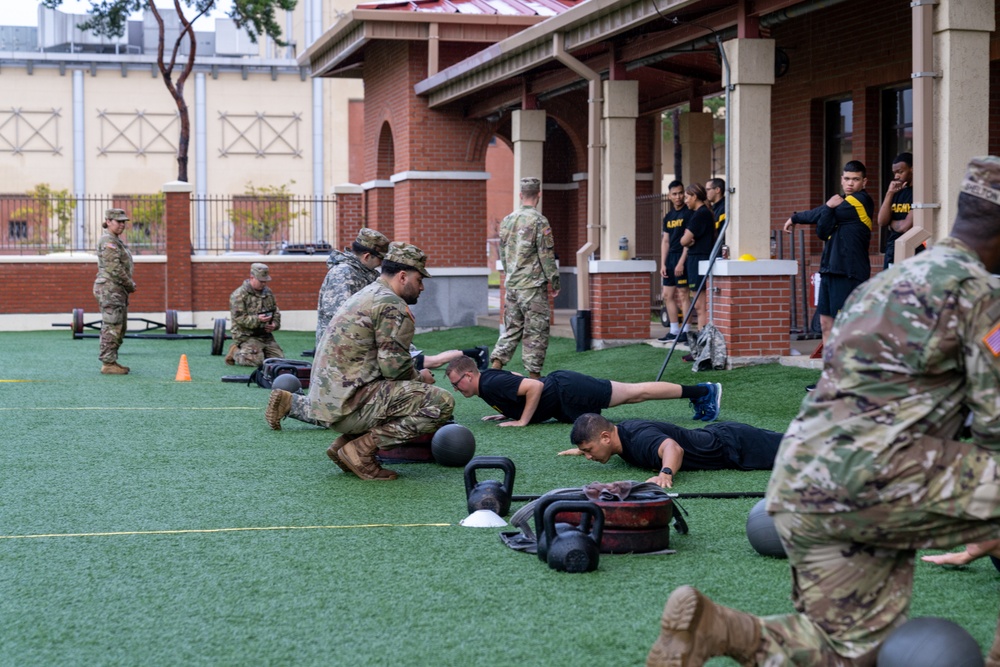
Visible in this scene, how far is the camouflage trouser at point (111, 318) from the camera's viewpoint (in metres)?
15.7

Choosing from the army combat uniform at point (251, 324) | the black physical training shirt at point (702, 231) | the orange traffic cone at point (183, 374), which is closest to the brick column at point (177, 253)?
the army combat uniform at point (251, 324)

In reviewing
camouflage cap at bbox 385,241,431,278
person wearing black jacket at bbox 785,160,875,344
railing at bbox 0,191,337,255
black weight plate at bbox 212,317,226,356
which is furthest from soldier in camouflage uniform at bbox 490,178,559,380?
railing at bbox 0,191,337,255

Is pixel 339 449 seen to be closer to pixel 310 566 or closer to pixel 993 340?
pixel 310 566

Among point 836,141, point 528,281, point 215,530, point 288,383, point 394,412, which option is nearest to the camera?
point 215,530

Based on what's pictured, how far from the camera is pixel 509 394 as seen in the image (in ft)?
33.3

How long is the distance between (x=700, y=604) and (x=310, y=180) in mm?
49608

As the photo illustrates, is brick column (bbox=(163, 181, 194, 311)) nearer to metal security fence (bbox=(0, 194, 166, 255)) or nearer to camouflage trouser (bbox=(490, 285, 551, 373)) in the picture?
metal security fence (bbox=(0, 194, 166, 255))

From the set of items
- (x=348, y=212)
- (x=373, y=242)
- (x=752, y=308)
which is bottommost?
(x=752, y=308)

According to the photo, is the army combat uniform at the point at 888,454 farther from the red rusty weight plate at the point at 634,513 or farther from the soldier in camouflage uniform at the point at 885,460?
the red rusty weight plate at the point at 634,513

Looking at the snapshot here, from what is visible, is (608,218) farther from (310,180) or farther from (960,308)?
(310,180)

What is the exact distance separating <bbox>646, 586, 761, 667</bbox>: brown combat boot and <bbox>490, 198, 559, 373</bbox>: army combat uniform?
29.0 feet

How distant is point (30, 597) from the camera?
5484 millimetres

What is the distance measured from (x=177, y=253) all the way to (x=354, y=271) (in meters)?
15.9

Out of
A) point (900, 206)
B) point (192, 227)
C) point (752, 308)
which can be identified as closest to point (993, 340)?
point (900, 206)
